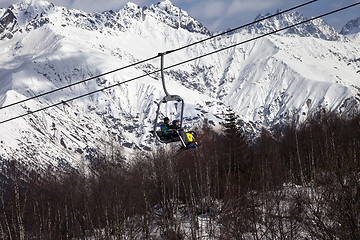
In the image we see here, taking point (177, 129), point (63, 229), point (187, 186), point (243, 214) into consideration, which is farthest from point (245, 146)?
point (177, 129)

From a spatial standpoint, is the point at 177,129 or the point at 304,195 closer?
the point at 177,129

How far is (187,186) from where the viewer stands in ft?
144

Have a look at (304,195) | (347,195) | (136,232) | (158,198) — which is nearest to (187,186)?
(158,198)

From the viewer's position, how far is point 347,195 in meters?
24.4

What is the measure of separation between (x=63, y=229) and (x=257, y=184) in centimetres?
2157

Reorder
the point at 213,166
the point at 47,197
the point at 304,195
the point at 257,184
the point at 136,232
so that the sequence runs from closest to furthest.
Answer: the point at 304,195
the point at 136,232
the point at 257,184
the point at 213,166
the point at 47,197

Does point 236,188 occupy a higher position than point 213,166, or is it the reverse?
point 213,166

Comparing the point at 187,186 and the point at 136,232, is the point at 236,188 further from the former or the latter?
the point at 136,232

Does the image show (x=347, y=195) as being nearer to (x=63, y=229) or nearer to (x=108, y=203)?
(x=108, y=203)

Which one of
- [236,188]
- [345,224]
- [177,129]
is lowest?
[345,224]

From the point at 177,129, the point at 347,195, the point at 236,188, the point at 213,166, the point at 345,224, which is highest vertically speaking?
the point at 213,166

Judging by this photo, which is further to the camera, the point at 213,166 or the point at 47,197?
the point at 47,197

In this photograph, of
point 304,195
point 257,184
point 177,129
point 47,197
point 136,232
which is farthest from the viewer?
point 47,197

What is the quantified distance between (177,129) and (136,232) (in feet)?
83.3
